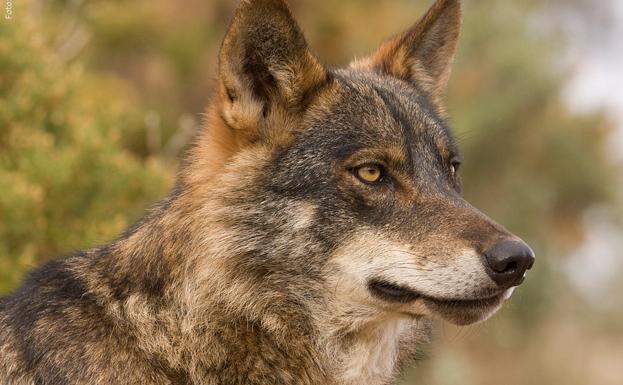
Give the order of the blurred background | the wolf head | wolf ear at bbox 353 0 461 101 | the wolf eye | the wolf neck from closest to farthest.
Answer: the wolf head, the wolf neck, the wolf eye, wolf ear at bbox 353 0 461 101, the blurred background

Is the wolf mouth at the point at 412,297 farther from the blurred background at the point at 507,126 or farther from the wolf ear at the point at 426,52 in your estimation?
the blurred background at the point at 507,126

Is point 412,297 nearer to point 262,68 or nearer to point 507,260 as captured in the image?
point 507,260

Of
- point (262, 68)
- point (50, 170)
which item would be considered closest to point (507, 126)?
point (50, 170)

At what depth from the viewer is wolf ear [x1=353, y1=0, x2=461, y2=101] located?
604 cm

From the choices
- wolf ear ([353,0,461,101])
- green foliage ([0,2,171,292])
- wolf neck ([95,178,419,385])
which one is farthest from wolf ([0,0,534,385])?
green foliage ([0,2,171,292])

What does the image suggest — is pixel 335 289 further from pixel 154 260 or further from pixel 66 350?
pixel 66 350

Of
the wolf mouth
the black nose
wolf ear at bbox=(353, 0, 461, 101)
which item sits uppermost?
wolf ear at bbox=(353, 0, 461, 101)

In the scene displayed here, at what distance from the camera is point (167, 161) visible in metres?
10.8

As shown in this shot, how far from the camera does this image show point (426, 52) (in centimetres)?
616

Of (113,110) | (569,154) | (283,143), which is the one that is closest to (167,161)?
(113,110)

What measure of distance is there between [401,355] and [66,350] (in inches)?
70.0

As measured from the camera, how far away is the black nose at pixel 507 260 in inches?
176

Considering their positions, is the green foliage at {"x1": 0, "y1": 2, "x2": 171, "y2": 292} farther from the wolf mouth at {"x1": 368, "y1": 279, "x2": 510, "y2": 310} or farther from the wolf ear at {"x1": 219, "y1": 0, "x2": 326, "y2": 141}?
the wolf mouth at {"x1": 368, "y1": 279, "x2": 510, "y2": 310}

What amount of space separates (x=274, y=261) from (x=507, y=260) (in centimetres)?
113
